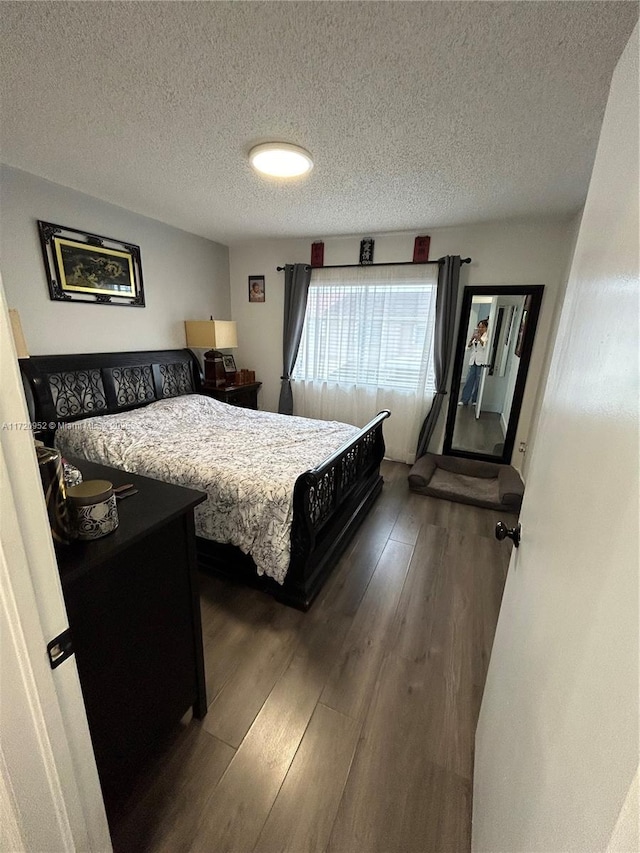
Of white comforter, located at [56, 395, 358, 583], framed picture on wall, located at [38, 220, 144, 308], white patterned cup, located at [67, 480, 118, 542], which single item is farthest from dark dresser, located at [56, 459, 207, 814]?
framed picture on wall, located at [38, 220, 144, 308]

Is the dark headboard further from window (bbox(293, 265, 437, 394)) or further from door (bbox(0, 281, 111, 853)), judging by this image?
door (bbox(0, 281, 111, 853))

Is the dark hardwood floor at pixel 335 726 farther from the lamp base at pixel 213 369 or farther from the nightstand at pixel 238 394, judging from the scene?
the lamp base at pixel 213 369

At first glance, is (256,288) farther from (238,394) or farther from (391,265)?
(391,265)

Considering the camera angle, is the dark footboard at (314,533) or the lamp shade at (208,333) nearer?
the dark footboard at (314,533)

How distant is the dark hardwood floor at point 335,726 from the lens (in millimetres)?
1077

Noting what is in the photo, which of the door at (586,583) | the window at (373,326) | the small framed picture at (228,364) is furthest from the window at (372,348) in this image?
the door at (586,583)

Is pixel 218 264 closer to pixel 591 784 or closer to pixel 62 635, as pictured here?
pixel 62 635

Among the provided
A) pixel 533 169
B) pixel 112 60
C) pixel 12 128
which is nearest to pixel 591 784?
pixel 112 60

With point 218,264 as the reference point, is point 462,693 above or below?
below

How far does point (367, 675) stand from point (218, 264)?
14.6 ft

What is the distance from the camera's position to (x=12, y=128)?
1.83 meters

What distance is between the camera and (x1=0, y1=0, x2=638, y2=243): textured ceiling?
1.15 m

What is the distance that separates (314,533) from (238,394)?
2.61m

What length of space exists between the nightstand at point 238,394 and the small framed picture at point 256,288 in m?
1.11
